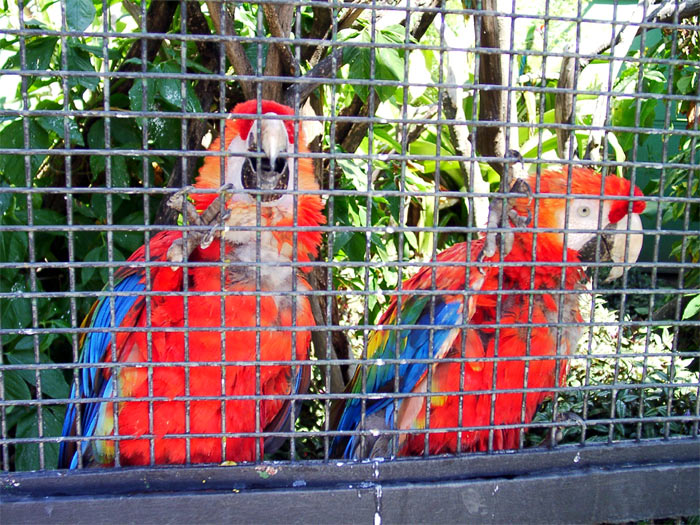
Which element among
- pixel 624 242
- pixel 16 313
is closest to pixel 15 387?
pixel 16 313

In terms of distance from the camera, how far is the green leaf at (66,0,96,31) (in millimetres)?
1257

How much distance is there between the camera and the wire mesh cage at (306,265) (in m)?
1.16

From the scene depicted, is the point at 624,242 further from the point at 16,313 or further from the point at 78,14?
the point at 16,313

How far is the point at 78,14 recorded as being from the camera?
4.16 feet

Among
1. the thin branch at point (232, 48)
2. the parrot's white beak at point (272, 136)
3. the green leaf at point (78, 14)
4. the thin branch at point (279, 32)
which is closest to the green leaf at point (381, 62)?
the thin branch at point (279, 32)

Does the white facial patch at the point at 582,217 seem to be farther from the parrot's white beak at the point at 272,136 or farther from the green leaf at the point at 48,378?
the green leaf at the point at 48,378

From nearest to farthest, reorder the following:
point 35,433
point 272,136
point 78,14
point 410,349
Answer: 1. point 78,14
2. point 272,136
3. point 410,349
4. point 35,433

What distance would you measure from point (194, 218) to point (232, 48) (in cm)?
72

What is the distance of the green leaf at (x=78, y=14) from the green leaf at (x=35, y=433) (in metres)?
1.13

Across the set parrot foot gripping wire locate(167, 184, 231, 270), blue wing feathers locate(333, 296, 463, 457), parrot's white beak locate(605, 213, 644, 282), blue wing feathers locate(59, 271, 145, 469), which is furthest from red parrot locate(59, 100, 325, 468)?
parrot's white beak locate(605, 213, 644, 282)

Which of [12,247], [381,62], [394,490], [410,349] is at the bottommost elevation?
[394,490]

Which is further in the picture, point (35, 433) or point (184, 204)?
point (35, 433)

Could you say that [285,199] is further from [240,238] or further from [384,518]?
[384,518]

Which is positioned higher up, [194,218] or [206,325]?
[194,218]
